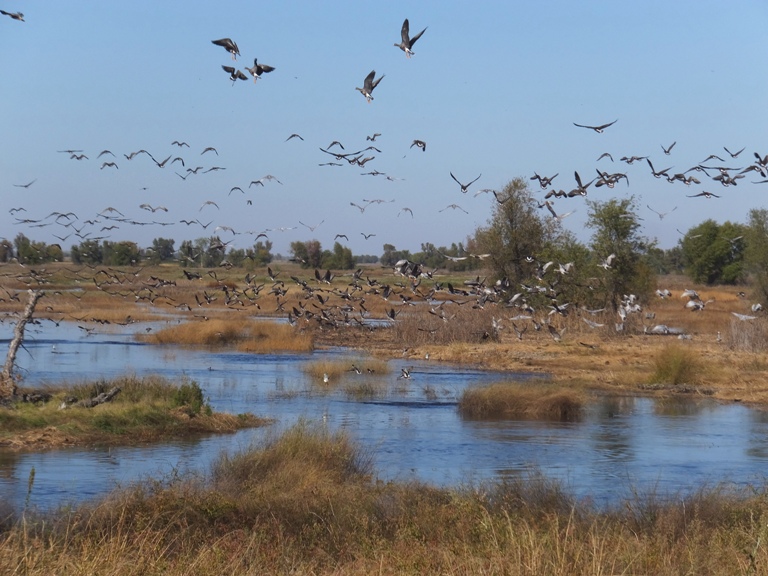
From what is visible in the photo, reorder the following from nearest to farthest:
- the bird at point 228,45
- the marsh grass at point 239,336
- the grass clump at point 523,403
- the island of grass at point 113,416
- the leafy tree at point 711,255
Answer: the bird at point 228,45 → the island of grass at point 113,416 → the grass clump at point 523,403 → the marsh grass at point 239,336 → the leafy tree at point 711,255

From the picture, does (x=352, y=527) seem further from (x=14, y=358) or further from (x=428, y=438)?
(x=14, y=358)

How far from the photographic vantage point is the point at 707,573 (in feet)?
30.8

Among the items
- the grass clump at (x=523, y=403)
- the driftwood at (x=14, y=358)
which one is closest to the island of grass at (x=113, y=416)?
the driftwood at (x=14, y=358)

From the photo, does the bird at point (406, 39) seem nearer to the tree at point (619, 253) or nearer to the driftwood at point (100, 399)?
the driftwood at point (100, 399)

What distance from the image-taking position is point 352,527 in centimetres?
1334

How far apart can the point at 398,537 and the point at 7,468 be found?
1185 centimetres

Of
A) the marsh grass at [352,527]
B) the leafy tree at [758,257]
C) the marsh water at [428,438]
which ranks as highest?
the leafy tree at [758,257]

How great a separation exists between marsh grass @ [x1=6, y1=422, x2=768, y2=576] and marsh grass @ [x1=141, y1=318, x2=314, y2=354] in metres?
29.9

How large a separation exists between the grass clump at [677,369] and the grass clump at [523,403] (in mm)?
8505

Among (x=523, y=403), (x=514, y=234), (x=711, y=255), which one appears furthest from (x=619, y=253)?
(x=711, y=255)

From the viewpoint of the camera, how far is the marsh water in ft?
66.4

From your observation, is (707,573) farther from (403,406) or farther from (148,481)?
(403,406)

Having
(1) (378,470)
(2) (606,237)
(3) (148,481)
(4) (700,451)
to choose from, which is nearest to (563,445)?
(4) (700,451)

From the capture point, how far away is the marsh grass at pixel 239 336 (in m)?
50.1
